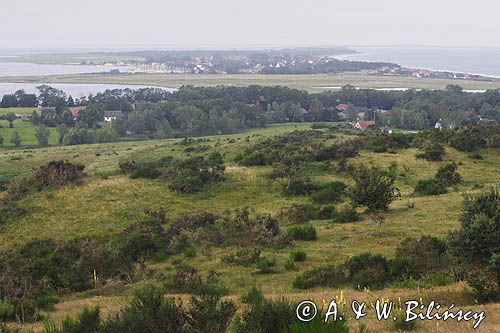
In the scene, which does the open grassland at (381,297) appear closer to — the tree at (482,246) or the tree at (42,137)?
the tree at (482,246)

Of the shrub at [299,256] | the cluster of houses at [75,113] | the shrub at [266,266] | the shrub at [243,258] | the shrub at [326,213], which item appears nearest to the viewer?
the shrub at [266,266]

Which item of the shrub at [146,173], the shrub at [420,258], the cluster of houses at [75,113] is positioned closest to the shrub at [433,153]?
the shrub at [146,173]

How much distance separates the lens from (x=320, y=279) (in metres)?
12.6

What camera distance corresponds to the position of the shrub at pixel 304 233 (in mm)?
17844

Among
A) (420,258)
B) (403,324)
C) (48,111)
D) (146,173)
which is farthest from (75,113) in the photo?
(403,324)

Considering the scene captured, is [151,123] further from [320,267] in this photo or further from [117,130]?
[320,267]

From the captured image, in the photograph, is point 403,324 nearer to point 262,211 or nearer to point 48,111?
point 262,211

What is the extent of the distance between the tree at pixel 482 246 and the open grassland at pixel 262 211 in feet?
1.25

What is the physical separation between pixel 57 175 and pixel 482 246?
24.0 meters

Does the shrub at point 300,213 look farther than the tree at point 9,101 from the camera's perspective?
No

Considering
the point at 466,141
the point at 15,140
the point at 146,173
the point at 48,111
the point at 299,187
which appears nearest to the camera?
the point at 299,187

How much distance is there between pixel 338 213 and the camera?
2091cm

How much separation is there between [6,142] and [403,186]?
2331 inches

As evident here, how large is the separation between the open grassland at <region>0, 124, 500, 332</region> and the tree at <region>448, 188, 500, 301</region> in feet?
1.25
